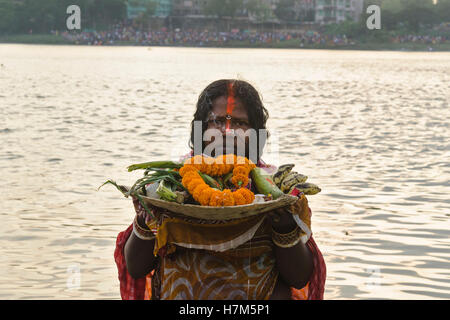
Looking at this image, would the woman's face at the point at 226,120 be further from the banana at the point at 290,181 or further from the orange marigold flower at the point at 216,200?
the orange marigold flower at the point at 216,200

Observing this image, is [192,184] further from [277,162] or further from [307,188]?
[277,162]

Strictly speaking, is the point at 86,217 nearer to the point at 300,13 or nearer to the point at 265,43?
the point at 265,43

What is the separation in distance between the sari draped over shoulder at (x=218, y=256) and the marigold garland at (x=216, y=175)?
0.11 meters

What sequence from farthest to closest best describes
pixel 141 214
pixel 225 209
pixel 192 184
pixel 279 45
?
pixel 279 45 → pixel 141 214 → pixel 192 184 → pixel 225 209

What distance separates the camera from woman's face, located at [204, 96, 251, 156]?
299 cm

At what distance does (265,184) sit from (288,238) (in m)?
0.20

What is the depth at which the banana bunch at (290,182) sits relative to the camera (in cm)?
270

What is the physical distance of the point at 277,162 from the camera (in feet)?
13.6

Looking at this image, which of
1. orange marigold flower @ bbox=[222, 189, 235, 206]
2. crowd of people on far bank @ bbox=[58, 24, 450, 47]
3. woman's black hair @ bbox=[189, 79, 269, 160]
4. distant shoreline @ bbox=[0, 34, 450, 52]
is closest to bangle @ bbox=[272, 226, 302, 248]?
orange marigold flower @ bbox=[222, 189, 235, 206]

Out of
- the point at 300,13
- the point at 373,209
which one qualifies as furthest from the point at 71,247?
the point at 300,13

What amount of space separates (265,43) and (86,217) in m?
103

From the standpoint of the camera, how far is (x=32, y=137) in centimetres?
1406

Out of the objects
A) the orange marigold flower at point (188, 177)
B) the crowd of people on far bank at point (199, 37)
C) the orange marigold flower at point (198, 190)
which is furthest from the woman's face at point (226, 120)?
the crowd of people on far bank at point (199, 37)

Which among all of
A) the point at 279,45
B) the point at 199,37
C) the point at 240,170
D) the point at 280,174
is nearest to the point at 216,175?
the point at 240,170
